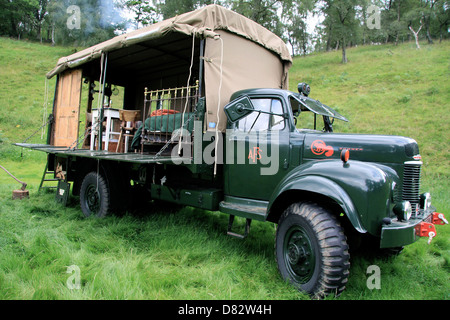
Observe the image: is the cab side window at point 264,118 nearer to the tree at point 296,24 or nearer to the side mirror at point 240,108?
the side mirror at point 240,108

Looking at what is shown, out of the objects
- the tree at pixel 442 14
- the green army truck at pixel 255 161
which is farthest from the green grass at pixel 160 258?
the tree at pixel 442 14

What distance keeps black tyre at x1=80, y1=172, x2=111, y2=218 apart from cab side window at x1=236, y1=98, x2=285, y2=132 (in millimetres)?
2801

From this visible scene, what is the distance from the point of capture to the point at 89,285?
2.97 metres

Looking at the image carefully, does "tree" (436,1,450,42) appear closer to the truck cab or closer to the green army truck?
the green army truck

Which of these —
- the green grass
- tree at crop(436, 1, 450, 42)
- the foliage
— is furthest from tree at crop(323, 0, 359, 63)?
the green grass

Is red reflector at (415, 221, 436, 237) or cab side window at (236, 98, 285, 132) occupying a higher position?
cab side window at (236, 98, 285, 132)

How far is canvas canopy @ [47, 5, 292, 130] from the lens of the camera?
4.33 m

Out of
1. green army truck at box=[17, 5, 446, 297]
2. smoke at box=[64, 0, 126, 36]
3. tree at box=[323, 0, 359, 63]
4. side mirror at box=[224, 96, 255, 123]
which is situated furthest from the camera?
smoke at box=[64, 0, 126, 36]

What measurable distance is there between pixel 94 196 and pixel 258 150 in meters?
3.36

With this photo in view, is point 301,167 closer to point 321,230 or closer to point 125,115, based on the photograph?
point 321,230

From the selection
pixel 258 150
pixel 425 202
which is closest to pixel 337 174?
pixel 258 150

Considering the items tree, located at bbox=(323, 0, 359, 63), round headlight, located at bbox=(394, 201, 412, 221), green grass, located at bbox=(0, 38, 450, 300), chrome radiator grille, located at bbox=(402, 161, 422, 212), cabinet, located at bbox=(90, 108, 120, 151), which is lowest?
green grass, located at bbox=(0, 38, 450, 300)

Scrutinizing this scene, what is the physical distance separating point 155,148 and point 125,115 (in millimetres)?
1438
